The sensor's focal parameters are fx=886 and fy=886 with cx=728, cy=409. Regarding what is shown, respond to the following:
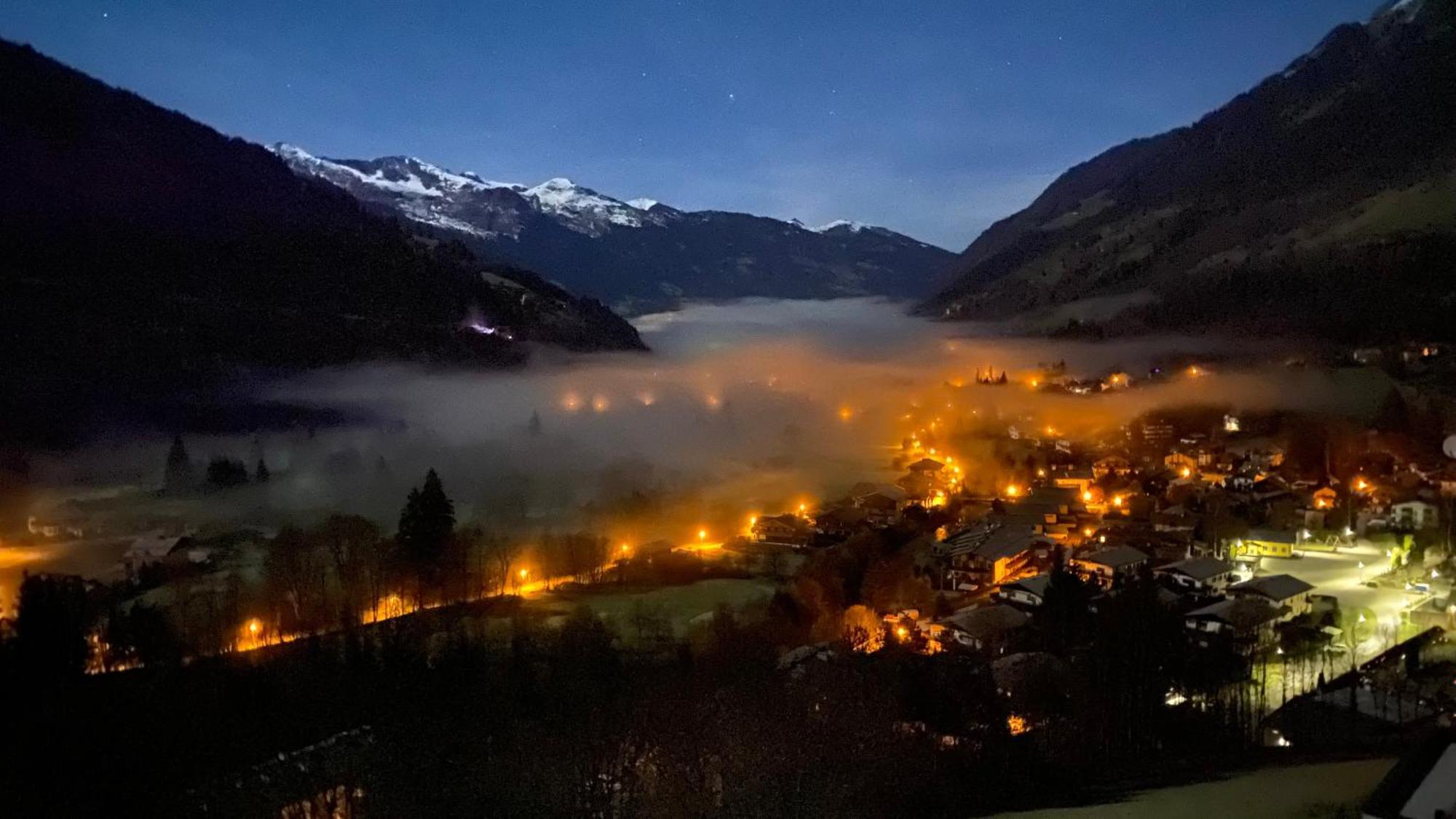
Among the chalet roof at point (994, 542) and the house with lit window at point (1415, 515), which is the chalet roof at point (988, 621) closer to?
the chalet roof at point (994, 542)

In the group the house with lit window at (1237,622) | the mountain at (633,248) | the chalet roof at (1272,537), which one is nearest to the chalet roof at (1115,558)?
the chalet roof at (1272,537)

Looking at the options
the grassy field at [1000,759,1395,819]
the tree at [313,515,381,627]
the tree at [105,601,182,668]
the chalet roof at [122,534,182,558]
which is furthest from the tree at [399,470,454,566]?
the grassy field at [1000,759,1395,819]

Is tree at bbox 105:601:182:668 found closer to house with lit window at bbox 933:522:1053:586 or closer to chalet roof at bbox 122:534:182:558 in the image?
chalet roof at bbox 122:534:182:558

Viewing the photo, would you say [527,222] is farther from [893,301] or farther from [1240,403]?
[1240,403]

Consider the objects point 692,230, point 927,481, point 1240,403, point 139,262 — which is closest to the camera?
point 927,481

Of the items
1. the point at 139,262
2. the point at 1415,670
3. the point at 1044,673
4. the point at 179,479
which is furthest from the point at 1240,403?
the point at 139,262

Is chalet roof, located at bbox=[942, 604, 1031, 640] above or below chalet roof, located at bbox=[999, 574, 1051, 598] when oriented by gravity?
below

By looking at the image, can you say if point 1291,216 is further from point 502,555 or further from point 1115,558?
point 502,555
